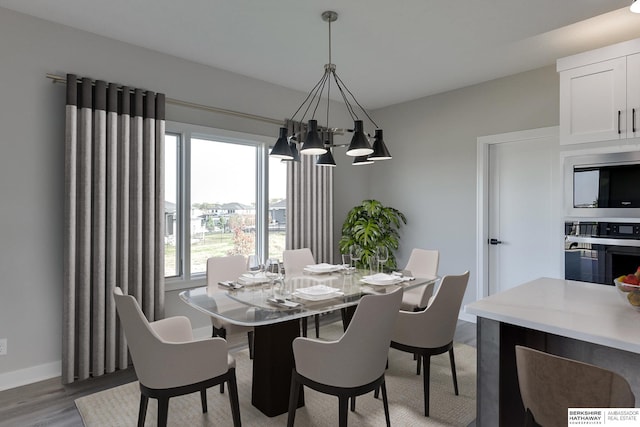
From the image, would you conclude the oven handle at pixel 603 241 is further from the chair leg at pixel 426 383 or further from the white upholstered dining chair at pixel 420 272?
the chair leg at pixel 426 383

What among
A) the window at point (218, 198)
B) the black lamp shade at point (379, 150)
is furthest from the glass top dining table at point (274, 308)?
the window at point (218, 198)

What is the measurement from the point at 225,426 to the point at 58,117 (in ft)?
8.70

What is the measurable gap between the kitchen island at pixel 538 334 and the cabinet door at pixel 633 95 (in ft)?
5.23

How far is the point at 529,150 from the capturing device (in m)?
4.02

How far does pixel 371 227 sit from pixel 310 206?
82 cm

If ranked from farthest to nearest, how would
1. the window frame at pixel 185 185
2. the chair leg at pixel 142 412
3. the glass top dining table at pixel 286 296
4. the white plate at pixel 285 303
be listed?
the window frame at pixel 185 185 → the white plate at pixel 285 303 → the glass top dining table at pixel 286 296 → the chair leg at pixel 142 412

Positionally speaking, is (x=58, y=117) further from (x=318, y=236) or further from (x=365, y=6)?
(x=318, y=236)

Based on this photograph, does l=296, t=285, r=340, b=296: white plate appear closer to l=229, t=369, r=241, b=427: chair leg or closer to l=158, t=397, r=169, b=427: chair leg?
l=229, t=369, r=241, b=427: chair leg

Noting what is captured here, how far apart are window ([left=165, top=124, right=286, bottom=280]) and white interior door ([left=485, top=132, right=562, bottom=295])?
2.49m

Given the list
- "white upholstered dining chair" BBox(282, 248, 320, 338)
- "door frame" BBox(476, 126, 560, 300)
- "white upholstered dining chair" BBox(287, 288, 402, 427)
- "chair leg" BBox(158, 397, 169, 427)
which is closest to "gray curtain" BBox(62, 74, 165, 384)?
"white upholstered dining chair" BBox(282, 248, 320, 338)

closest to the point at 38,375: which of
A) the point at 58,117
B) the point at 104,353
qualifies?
the point at 104,353

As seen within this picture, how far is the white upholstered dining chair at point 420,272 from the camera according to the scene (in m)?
3.21

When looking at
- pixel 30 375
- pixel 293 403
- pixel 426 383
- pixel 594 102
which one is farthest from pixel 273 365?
pixel 594 102

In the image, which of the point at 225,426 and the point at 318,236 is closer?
the point at 225,426
